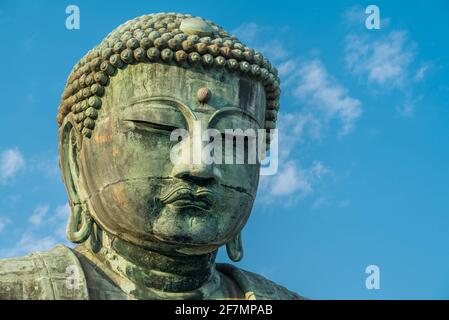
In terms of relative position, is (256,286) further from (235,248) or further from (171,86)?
(171,86)

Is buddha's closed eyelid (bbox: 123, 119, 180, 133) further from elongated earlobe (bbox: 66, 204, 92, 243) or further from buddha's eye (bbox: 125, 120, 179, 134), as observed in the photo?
elongated earlobe (bbox: 66, 204, 92, 243)

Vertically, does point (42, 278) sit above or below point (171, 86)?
below

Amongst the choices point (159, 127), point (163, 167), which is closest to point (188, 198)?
point (163, 167)

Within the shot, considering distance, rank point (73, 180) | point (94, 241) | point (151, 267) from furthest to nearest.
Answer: point (73, 180) < point (94, 241) < point (151, 267)

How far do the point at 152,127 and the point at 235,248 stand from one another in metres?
1.71

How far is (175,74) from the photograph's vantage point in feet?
47.5

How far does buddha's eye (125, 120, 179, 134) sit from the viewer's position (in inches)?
561

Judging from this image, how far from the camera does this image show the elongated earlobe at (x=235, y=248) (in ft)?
49.6

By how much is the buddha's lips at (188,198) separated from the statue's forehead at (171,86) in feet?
2.77

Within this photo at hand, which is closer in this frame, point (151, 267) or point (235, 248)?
point (151, 267)

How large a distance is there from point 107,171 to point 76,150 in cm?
78

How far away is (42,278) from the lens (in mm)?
14258

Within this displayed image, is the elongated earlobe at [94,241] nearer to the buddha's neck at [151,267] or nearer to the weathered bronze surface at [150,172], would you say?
the weathered bronze surface at [150,172]

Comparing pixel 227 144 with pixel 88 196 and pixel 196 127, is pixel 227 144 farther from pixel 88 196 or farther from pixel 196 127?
pixel 88 196
